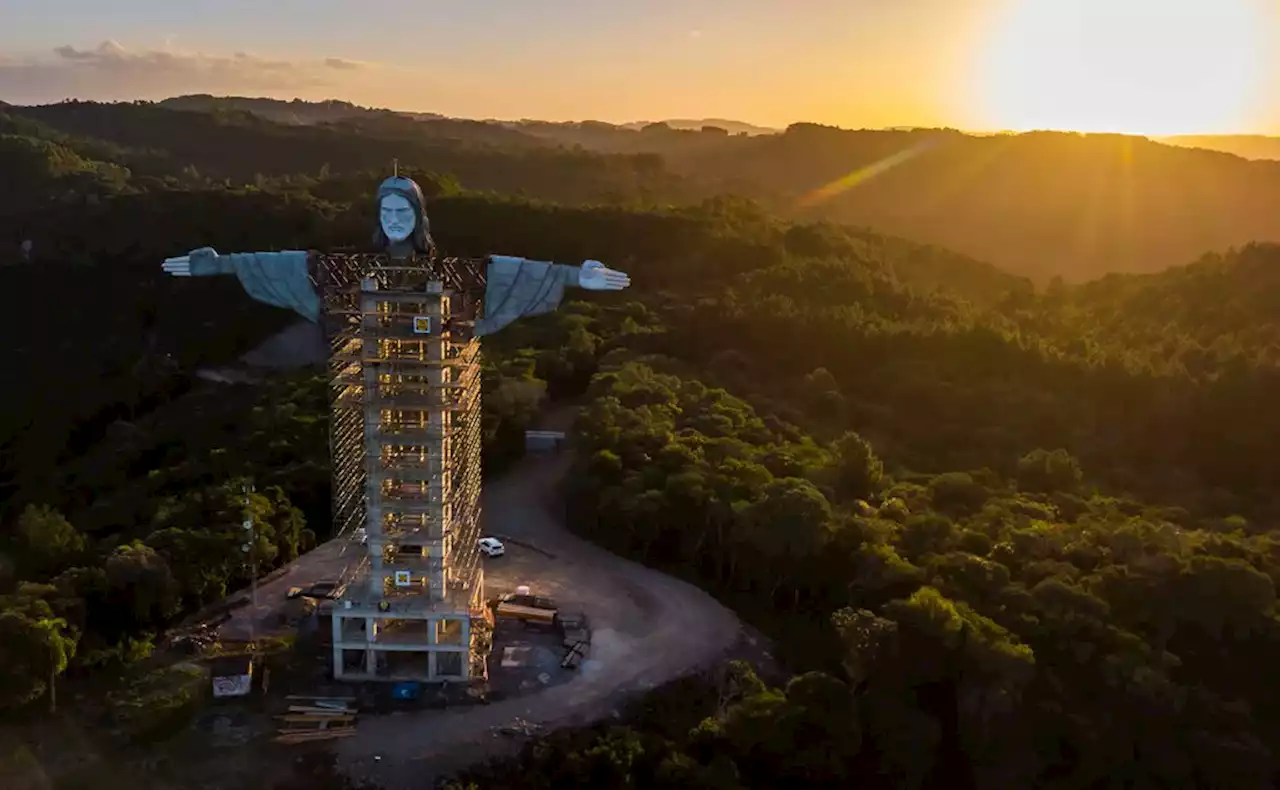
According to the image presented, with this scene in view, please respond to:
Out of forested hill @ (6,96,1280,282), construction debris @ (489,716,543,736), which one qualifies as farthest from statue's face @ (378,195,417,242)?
forested hill @ (6,96,1280,282)

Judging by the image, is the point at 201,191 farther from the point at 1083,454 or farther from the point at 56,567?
the point at 1083,454

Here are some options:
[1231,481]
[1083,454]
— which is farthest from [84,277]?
[1231,481]

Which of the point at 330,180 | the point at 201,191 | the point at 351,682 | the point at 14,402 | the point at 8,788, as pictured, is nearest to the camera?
the point at 8,788

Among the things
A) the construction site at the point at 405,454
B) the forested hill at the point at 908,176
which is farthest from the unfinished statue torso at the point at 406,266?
the forested hill at the point at 908,176

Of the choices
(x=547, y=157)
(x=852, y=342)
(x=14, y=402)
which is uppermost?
(x=547, y=157)

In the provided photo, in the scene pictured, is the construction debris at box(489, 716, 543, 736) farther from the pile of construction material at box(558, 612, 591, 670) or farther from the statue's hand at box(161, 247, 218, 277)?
the statue's hand at box(161, 247, 218, 277)

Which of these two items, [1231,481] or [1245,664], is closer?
[1245,664]

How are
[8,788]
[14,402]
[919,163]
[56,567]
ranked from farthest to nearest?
[919,163] → [14,402] → [56,567] → [8,788]

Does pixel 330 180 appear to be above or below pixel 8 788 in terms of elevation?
above
